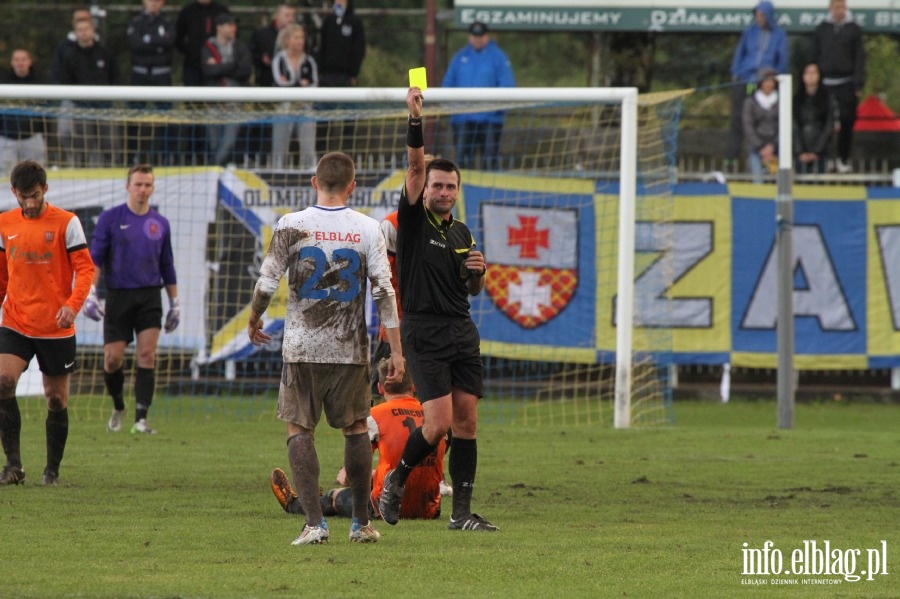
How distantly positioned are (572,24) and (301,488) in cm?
1447

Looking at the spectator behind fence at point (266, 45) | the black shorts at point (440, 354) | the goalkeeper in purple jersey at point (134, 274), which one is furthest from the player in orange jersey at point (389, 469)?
the spectator behind fence at point (266, 45)

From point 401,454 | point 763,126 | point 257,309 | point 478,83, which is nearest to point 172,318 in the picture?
point 401,454

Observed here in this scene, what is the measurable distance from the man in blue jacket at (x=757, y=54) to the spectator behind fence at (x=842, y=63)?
64cm

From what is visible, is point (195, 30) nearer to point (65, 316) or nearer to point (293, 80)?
point (293, 80)

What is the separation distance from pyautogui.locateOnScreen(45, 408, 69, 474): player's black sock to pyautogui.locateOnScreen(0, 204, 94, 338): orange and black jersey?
23.8 inches

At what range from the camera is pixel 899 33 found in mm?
21375

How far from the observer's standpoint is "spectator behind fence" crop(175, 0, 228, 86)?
63.6 feet

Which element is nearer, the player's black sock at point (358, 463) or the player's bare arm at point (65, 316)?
the player's black sock at point (358, 463)

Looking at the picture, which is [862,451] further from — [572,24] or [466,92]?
[572,24]

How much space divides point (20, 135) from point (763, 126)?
31.4ft

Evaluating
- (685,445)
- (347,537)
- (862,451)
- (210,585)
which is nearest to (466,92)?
(685,445)

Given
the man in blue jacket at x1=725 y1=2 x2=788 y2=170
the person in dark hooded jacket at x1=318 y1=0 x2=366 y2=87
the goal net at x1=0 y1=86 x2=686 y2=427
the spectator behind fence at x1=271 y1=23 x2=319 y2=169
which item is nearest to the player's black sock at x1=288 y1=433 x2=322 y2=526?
the goal net at x1=0 y1=86 x2=686 y2=427

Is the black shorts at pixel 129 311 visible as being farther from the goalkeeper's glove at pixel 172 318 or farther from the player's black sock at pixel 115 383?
the player's black sock at pixel 115 383

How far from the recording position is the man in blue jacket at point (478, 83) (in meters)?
18.8
